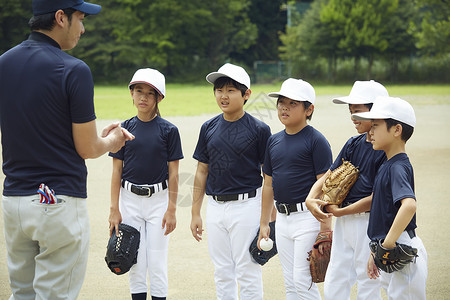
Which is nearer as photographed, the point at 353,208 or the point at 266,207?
the point at 353,208

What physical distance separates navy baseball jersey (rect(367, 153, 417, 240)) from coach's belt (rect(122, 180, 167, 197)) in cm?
165

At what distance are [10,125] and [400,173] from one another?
2110 millimetres

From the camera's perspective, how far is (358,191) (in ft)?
11.6

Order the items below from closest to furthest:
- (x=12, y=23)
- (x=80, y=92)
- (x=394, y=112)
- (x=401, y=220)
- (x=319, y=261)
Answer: (x=80, y=92) → (x=401, y=220) → (x=394, y=112) → (x=319, y=261) → (x=12, y=23)

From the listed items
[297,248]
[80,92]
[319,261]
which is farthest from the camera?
[297,248]

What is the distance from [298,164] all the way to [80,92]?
1.68 m

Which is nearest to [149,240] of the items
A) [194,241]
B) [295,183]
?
[295,183]

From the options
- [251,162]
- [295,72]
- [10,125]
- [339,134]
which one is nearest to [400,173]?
[251,162]

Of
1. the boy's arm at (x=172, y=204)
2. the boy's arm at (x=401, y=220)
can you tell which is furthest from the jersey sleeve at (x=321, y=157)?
the boy's arm at (x=172, y=204)

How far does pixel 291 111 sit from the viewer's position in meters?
3.84

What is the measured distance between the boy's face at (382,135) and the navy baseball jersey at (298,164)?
547 millimetres

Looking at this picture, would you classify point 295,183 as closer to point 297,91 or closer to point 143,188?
point 297,91

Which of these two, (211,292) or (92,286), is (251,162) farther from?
(92,286)

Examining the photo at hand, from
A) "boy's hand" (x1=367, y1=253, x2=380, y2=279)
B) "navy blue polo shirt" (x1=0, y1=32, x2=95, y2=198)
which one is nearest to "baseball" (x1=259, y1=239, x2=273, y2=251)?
"boy's hand" (x1=367, y1=253, x2=380, y2=279)
